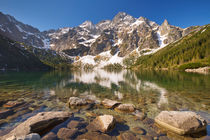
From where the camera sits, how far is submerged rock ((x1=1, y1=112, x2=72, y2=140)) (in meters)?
7.57

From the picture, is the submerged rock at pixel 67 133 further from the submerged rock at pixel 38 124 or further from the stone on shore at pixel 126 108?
the stone on shore at pixel 126 108

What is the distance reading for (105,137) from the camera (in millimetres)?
7703

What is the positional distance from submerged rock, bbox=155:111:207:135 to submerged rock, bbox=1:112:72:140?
9.69m

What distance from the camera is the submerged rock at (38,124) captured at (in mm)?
7574

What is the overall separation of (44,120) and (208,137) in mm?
13137

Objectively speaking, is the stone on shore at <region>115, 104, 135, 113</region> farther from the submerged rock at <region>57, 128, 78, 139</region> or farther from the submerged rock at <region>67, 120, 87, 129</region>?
the submerged rock at <region>57, 128, 78, 139</region>

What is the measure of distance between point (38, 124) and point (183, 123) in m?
11.9

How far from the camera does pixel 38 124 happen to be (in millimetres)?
8492

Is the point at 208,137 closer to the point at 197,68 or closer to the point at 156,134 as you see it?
the point at 156,134

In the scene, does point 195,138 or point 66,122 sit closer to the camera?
point 195,138

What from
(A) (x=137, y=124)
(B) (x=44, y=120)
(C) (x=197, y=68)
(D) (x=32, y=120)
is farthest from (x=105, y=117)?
(C) (x=197, y=68)

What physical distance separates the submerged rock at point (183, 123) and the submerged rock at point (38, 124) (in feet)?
31.8

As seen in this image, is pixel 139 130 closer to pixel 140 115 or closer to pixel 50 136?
pixel 140 115

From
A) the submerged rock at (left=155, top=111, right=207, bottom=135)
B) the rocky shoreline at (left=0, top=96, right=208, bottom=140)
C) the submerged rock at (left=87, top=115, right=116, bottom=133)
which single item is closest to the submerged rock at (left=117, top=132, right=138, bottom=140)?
the rocky shoreline at (left=0, top=96, right=208, bottom=140)
